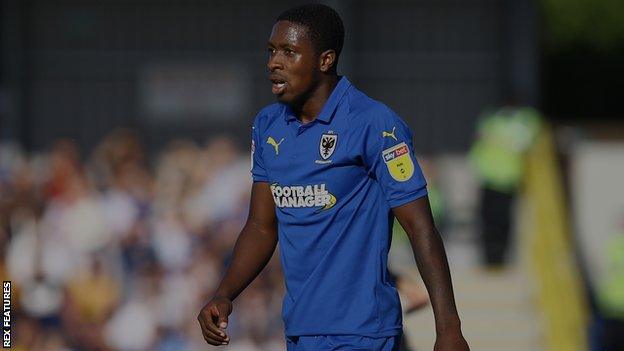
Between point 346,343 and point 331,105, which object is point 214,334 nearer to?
point 346,343

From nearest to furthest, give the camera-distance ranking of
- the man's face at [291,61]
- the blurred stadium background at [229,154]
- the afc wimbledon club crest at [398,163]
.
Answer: the afc wimbledon club crest at [398,163]
the man's face at [291,61]
the blurred stadium background at [229,154]

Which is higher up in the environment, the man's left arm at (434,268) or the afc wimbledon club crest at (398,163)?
the afc wimbledon club crest at (398,163)

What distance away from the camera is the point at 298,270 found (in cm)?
485

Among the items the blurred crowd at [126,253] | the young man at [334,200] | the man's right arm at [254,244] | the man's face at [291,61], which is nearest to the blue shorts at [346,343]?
the young man at [334,200]

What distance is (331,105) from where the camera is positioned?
4.86 metres

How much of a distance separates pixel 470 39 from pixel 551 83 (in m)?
7.09

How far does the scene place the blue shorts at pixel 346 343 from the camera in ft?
15.5

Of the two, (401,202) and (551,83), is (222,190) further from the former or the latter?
(551,83)

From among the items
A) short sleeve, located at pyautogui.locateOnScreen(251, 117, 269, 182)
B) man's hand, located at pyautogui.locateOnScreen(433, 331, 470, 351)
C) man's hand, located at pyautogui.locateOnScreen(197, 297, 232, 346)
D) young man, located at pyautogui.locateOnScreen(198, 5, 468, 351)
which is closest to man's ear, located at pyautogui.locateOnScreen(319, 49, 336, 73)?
young man, located at pyautogui.locateOnScreen(198, 5, 468, 351)

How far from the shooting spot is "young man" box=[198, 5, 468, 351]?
4.70 metres

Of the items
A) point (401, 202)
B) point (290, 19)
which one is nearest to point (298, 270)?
point (401, 202)

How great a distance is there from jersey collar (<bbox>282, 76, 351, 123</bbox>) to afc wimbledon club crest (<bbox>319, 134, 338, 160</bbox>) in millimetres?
72

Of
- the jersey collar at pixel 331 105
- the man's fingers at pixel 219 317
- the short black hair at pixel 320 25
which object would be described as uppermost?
the short black hair at pixel 320 25

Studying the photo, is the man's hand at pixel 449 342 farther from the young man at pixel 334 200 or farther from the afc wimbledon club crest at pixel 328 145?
the afc wimbledon club crest at pixel 328 145
